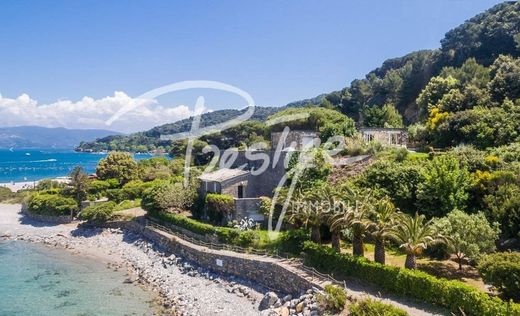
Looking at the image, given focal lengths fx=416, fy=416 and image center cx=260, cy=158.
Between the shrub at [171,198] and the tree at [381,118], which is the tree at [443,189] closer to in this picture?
the shrub at [171,198]

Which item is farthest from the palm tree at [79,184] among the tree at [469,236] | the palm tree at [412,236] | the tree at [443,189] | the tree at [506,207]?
the tree at [506,207]

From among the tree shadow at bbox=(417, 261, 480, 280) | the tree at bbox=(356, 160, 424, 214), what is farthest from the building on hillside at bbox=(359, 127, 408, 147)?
the tree shadow at bbox=(417, 261, 480, 280)

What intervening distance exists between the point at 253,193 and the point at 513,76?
1214 inches

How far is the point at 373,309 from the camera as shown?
1847 centimetres

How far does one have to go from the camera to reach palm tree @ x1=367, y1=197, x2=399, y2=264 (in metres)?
21.6

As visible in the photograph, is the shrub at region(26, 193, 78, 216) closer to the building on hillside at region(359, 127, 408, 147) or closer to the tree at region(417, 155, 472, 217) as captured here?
the building on hillside at region(359, 127, 408, 147)

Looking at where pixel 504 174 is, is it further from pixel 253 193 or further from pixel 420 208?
pixel 253 193

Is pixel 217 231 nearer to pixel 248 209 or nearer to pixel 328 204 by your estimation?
pixel 248 209

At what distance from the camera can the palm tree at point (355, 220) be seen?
22641 mm

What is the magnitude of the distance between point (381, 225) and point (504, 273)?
5969mm

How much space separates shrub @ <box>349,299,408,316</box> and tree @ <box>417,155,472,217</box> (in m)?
10.3

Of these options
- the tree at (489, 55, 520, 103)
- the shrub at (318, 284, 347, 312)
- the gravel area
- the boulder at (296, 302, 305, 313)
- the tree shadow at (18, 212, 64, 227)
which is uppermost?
the tree at (489, 55, 520, 103)

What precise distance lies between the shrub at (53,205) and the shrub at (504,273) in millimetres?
44946

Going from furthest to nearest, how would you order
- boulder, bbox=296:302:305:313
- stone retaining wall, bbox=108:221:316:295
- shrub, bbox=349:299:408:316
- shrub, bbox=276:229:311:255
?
shrub, bbox=276:229:311:255, stone retaining wall, bbox=108:221:316:295, boulder, bbox=296:302:305:313, shrub, bbox=349:299:408:316
